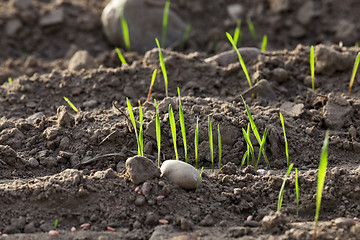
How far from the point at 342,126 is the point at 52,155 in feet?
5.18

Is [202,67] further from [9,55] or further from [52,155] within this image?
[9,55]

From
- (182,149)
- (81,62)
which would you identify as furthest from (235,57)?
(81,62)

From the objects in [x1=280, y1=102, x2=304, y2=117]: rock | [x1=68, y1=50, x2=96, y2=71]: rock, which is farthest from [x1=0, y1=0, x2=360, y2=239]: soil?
[x1=68, y1=50, x2=96, y2=71]: rock

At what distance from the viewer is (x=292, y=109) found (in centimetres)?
291

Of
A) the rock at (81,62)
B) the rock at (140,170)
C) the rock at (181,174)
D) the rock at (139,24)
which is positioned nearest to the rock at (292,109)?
the rock at (181,174)

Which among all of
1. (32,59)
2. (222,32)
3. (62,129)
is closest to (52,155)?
(62,129)

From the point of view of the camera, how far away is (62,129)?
2732mm

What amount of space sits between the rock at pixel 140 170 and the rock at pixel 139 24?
2.50 meters

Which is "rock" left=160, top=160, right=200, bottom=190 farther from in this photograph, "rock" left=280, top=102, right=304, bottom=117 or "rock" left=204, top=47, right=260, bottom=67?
"rock" left=204, top=47, right=260, bottom=67

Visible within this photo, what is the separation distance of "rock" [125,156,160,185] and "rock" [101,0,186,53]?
2.50m

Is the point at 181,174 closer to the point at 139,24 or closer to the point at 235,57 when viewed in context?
the point at 235,57

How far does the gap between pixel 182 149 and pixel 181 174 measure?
1.45 feet

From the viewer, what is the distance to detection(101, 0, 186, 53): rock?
4.54 m

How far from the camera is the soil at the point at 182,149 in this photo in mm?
2096
